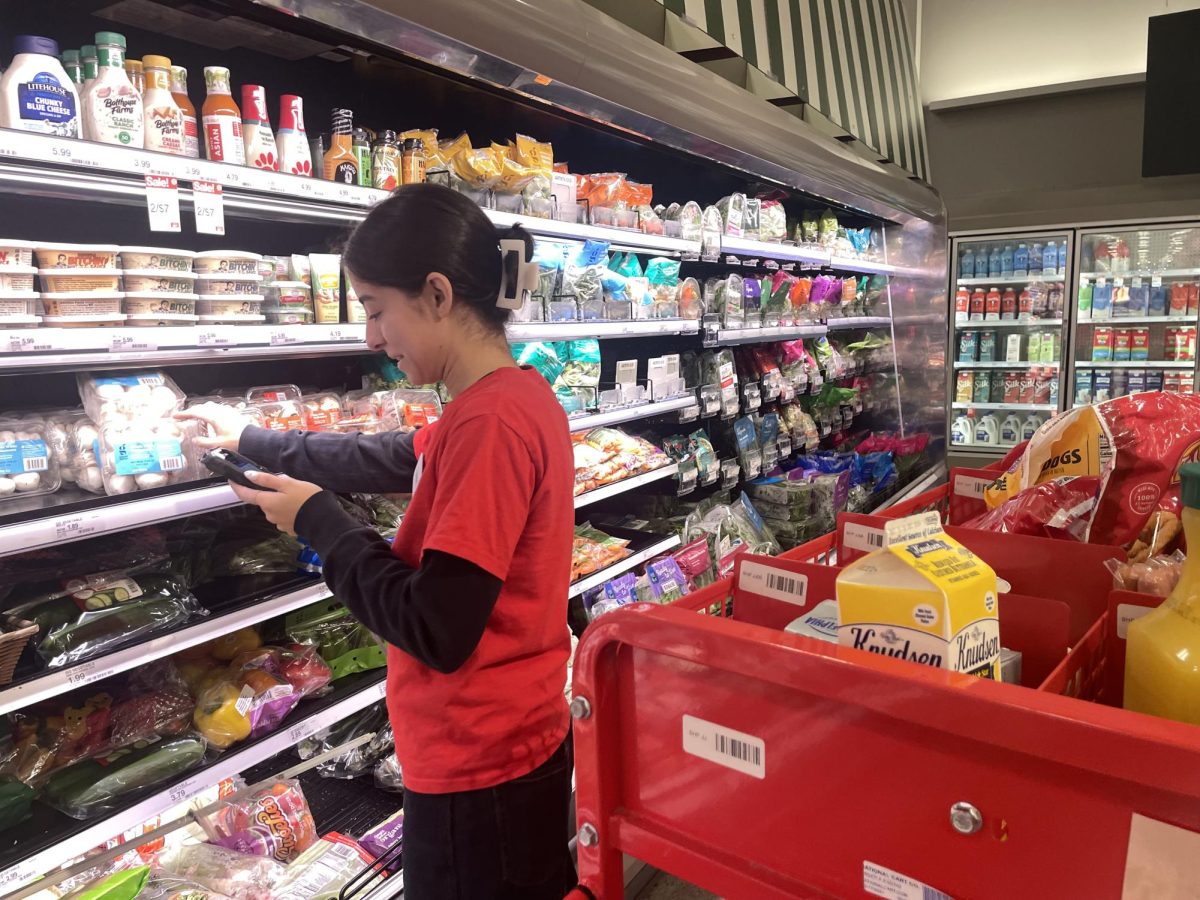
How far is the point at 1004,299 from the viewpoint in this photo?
612 centimetres

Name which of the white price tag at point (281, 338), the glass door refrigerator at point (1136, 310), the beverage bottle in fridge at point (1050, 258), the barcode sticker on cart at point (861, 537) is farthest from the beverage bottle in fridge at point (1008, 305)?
the white price tag at point (281, 338)

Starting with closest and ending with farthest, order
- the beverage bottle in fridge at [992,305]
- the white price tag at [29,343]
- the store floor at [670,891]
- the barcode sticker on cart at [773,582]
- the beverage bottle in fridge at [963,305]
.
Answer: the barcode sticker on cart at [773,582], the white price tag at [29,343], the store floor at [670,891], the beverage bottle in fridge at [992,305], the beverage bottle in fridge at [963,305]

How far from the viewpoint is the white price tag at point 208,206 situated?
1.58m

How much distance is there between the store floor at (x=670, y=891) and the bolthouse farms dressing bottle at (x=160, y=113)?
2278 mm

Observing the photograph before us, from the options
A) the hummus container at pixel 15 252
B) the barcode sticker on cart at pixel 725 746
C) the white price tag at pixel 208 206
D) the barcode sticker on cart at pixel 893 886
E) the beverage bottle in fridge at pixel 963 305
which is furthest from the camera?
the beverage bottle in fridge at pixel 963 305

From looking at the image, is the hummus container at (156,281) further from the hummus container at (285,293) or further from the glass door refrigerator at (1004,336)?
the glass door refrigerator at (1004,336)

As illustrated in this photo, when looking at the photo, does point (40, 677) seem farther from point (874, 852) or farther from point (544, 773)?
point (874, 852)

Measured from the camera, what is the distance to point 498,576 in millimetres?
1229

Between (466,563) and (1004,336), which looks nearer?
(466,563)

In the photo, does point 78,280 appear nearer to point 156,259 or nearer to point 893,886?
point 156,259

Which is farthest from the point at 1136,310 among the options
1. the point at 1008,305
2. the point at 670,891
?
the point at 670,891

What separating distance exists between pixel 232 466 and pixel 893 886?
51.7 inches

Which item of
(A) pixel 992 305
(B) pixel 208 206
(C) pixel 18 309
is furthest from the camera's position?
(A) pixel 992 305

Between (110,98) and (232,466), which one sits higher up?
(110,98)
